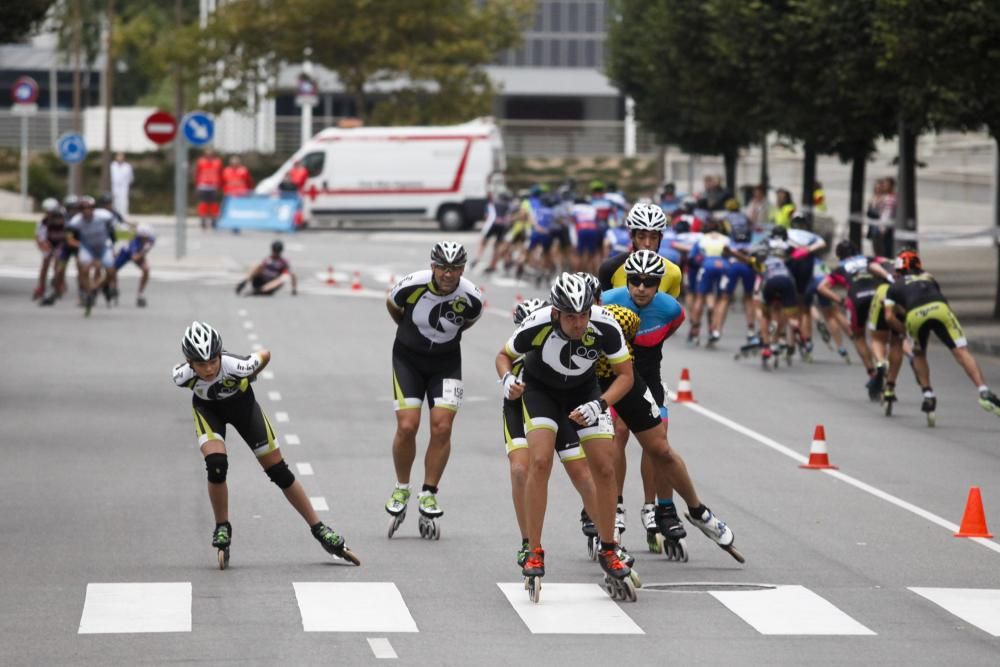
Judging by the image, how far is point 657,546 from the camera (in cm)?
1259

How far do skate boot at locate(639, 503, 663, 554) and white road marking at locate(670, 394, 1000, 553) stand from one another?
206 cm

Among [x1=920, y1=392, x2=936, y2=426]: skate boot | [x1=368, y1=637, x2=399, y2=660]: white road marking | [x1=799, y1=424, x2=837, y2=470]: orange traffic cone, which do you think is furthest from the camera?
[x1=920, y1=392, x2=936, y2=426]: skate boot

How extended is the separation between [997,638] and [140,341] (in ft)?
59.6

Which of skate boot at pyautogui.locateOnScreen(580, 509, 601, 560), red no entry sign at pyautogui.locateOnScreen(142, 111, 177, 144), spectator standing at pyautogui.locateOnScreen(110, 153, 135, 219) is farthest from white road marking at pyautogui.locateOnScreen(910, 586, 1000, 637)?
spectator standing at pyautogui.locateOnScreen(110, 153, 135, 219)

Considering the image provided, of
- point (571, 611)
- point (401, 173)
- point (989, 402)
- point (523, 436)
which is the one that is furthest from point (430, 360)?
point (401, 173)

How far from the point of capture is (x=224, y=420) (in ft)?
39.9

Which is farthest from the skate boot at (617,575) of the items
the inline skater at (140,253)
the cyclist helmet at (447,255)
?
the inline skater at (140,253)

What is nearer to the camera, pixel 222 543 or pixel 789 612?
pixel 789 612

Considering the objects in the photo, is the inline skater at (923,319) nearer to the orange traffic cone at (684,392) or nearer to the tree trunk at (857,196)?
the orange traffic cone at (684,392)

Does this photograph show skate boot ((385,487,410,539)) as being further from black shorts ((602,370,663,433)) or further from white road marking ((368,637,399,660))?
white road marking ((368,637,399,660))

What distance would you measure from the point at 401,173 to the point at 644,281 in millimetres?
→ 42502

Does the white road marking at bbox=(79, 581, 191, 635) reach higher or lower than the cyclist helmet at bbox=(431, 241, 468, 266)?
lower

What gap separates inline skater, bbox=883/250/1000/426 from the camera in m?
19.3

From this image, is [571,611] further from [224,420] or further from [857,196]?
[857,196]
